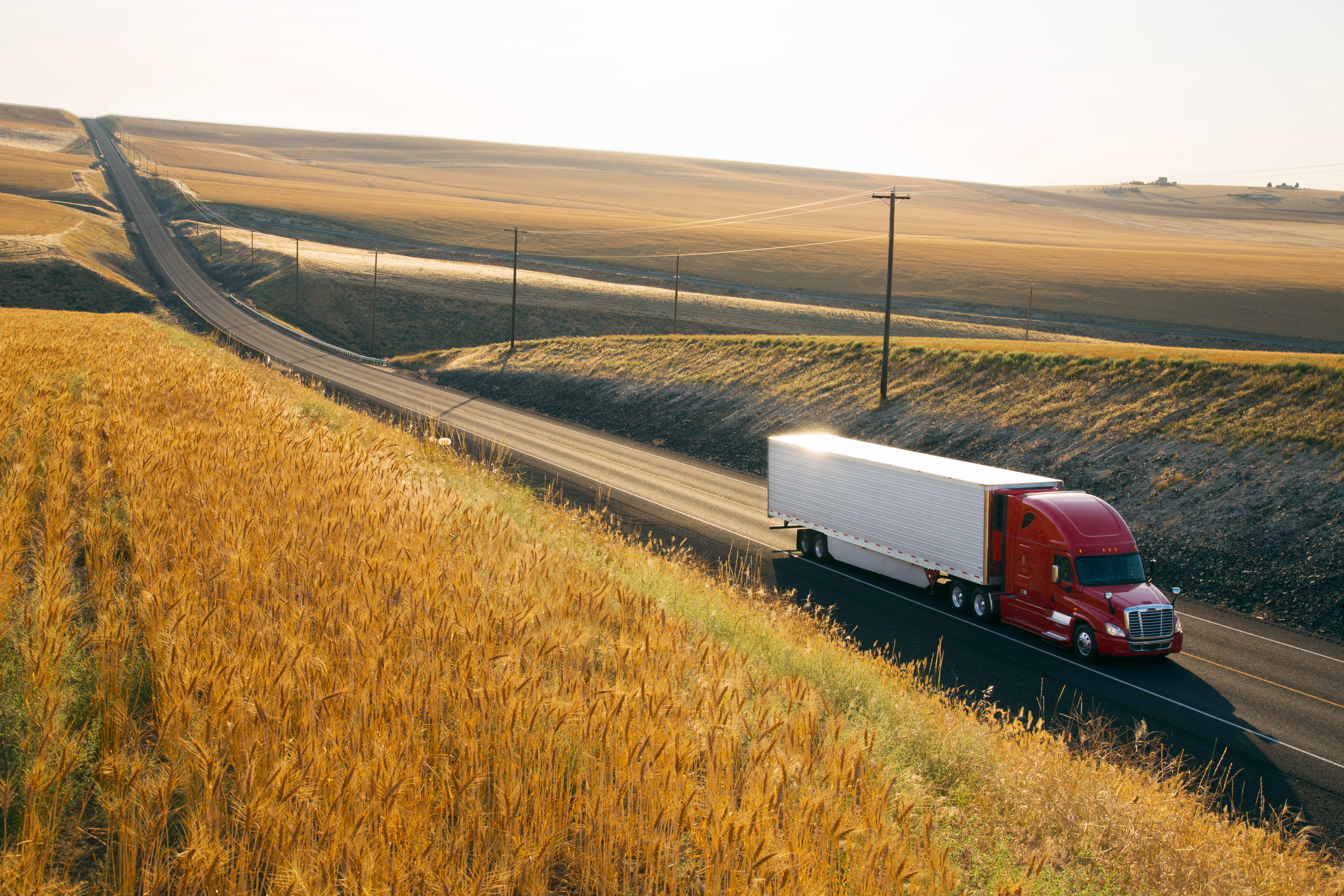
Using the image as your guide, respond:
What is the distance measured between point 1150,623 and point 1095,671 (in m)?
1.41

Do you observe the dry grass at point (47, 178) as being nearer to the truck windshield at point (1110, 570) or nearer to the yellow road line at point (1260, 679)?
the truck windshield at point (1110, 570)

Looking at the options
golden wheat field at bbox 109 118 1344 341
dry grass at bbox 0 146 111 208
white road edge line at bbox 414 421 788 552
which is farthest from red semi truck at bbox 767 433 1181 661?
dry grass at bbox 0 146 111 208

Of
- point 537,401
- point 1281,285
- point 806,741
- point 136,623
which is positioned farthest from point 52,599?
point 1281,285

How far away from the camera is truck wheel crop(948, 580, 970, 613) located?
1958 centimetres

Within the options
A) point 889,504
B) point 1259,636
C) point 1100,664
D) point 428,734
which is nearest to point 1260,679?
point 1100,664

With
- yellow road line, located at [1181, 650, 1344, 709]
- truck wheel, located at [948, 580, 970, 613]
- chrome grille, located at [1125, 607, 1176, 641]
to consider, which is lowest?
yellow road line, located at [1181, 650, 1344, 709]

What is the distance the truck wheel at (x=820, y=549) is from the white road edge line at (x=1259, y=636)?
27.5ft

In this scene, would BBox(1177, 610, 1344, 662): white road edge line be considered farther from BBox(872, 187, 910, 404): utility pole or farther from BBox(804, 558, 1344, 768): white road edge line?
BBox(872, 187, 910, 404): utility pole

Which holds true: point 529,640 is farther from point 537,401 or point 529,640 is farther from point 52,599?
point 537,401

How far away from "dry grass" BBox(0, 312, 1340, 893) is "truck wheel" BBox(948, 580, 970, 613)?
10157 mm

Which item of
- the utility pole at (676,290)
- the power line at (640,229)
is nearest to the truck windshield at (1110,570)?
the utility pole at (676,290)

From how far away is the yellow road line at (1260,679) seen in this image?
1520cm

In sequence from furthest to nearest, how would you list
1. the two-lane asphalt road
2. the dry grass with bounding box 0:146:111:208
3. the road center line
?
the dry grass with bounding box 0:146:111:208
the road center line
the two-lane asphalt road

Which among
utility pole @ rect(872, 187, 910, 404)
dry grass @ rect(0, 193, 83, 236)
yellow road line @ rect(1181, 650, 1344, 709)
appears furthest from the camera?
dry grass @ rect(0, 193, 83, 236)
